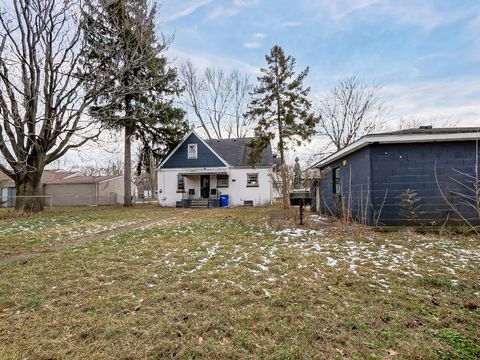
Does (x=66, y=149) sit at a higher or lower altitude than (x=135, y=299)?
higher

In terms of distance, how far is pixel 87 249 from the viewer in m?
5.71

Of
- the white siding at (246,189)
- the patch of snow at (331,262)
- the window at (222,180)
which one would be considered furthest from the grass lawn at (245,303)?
the window at (222,180)

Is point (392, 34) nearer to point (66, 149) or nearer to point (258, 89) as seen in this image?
point (258, 89)

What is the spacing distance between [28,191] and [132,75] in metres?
9.52

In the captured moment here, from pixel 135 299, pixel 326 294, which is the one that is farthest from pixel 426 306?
pixel 135 299

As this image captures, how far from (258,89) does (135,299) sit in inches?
634

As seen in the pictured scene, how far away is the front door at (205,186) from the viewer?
69.4ft

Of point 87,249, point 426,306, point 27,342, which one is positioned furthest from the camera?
point 87,249

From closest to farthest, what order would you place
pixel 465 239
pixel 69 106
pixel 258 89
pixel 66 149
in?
1. pixel 465 239
2. pixel 69 106
3. pixel 66 149
4. pixel 258 89

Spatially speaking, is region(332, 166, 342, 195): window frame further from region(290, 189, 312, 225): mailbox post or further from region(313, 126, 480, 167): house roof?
region(313, 126, 480, 167): house roof

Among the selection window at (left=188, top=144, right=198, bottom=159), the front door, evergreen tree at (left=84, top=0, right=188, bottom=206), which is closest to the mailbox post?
evergreen tree at (left=84, top=0, right=188, bottom=206)

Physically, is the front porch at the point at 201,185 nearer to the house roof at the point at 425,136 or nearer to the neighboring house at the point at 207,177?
the neighboring house at the point at 207,177

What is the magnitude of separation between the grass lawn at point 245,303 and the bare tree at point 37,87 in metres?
10.1

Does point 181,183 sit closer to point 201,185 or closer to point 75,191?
point 201,185
